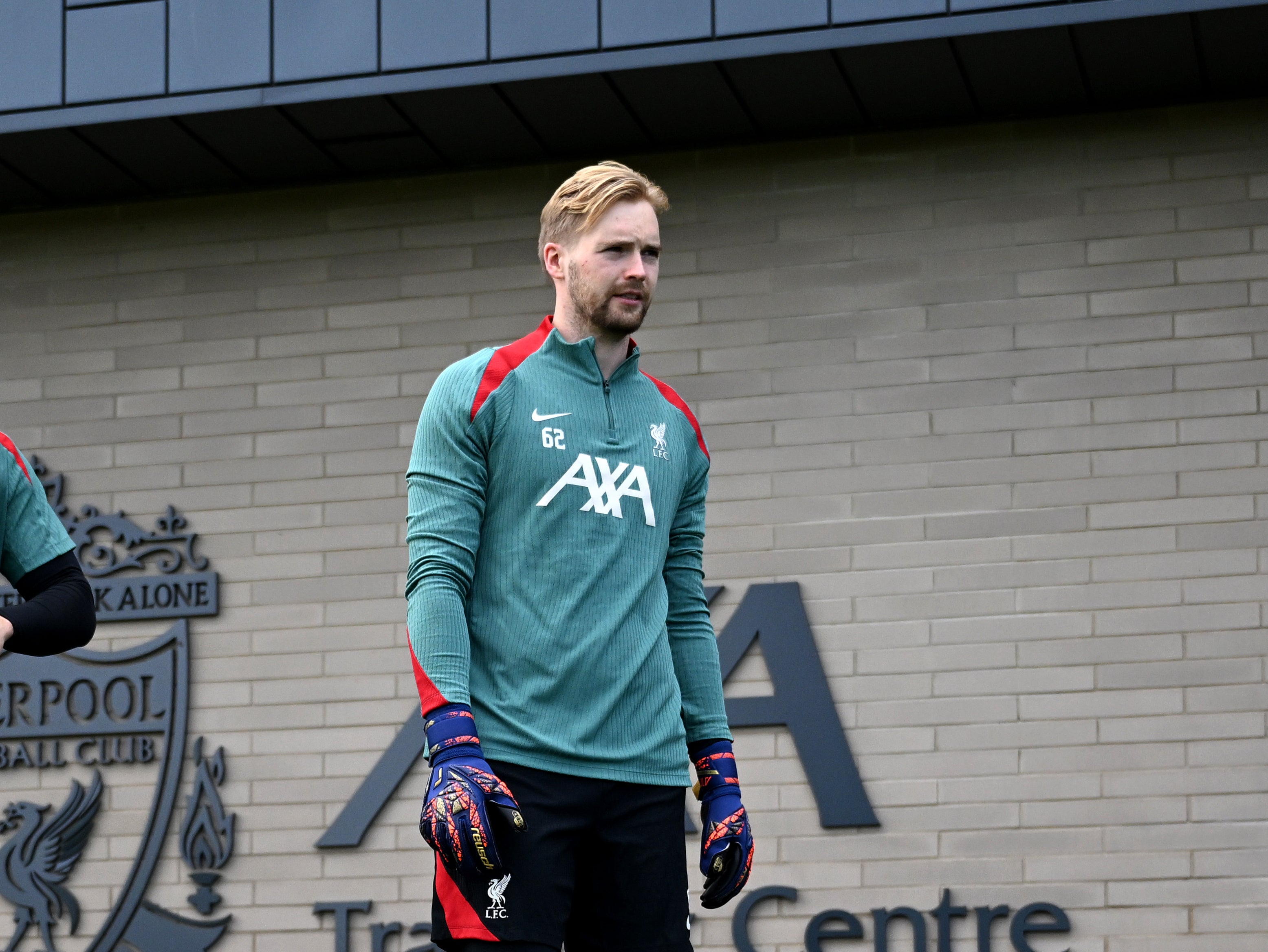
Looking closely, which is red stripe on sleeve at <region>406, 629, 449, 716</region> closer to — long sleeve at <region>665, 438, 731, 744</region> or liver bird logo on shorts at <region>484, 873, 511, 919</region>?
Result: liver bird logo on shorts at <region>484, 873, 511, 919</region>

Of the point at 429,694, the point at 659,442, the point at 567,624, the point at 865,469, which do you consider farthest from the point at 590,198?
the point at 865,469

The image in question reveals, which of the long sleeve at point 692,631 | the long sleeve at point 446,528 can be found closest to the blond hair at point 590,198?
the long sleeve at point 446,528

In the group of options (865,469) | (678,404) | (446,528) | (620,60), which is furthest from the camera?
(865,469)

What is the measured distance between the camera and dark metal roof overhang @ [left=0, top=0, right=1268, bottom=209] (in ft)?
22.7

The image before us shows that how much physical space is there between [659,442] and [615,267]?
1.15 feet

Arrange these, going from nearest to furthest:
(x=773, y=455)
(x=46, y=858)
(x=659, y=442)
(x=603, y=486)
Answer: (x=603, y=486)
(x=659, y=442)
(x=773, y=455)
(x=46, y=858)

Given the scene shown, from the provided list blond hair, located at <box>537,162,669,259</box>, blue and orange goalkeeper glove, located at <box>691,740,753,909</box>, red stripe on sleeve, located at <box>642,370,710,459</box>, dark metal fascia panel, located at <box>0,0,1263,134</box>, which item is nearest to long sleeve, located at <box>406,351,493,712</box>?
blond hair, located at <box>537,162,669,259</box>

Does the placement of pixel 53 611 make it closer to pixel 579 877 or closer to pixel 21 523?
pixel 21 523

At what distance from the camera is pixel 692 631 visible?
141 inches

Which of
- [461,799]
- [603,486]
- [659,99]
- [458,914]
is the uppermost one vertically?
[659,99]

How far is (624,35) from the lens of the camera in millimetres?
7184

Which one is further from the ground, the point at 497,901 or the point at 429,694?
the point at 429,694

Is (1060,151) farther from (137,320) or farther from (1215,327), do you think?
(137,320)

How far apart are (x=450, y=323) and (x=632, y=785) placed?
4987 millimetres
